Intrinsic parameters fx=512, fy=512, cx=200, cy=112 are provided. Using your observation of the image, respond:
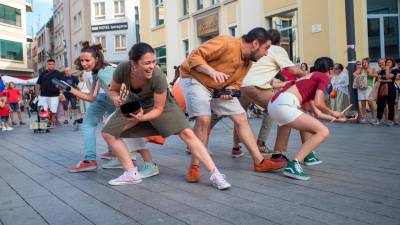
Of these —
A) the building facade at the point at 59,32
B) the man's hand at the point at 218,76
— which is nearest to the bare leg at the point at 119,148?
the man's hand at the point at 218,76

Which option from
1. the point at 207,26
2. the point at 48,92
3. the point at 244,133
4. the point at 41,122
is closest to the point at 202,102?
the point at 244,133

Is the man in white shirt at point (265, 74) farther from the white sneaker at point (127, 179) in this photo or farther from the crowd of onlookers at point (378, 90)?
the crowd of onlookers at point (378, 90)

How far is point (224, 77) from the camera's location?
16.1 feet

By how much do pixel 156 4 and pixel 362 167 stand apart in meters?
26.9

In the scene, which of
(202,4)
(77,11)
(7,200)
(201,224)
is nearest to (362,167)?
(201,224)

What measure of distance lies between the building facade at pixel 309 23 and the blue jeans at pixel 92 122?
12410 millimetres

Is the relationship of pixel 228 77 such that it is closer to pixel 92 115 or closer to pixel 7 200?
pixel 92 115

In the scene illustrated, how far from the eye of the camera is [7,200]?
4.57m

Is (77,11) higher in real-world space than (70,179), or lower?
higher

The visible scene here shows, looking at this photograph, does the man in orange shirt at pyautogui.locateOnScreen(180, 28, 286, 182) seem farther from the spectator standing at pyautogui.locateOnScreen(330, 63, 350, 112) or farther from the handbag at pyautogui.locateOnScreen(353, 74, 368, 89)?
the spectator standing at pyautogui.locateOnScreen(330, 63, 350, 112)

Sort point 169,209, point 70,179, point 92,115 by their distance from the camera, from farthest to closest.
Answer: point 92,115
point 70,179
point 169,209

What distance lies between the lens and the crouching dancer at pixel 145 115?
468 centimetres

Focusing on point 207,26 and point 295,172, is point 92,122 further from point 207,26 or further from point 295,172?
point 207,26

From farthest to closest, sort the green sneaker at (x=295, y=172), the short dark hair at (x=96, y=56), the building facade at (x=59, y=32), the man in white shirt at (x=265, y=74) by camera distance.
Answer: the building facade at (x=59, y=32) → the man in white shirt at (x=265, y=74) → the short dark hair at (x=96, y=56) → the green sneaker at (x=295, y=172)
